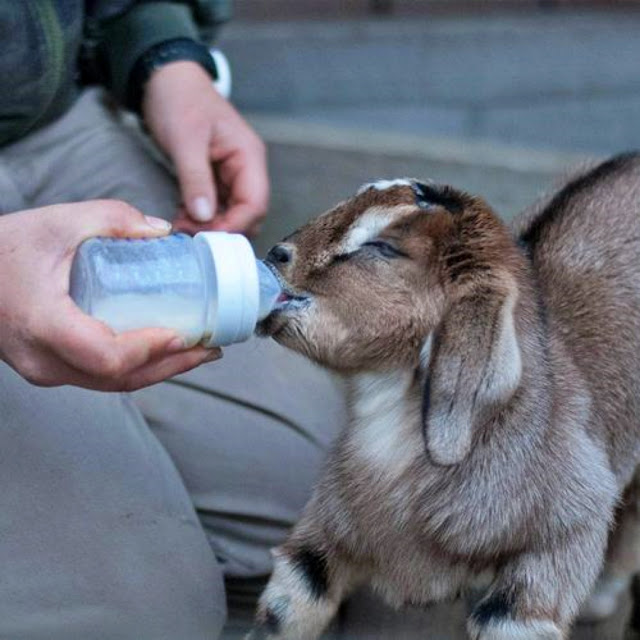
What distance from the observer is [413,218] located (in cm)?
173

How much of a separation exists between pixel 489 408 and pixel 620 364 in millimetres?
415

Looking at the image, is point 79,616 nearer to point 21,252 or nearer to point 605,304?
point 21,252

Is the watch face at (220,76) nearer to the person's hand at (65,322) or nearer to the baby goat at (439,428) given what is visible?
the baby goat at (439,428)

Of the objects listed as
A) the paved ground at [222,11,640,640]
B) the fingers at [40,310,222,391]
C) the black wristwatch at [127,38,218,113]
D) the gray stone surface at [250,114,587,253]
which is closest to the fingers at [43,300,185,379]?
the fingers at [40,310,222,391]

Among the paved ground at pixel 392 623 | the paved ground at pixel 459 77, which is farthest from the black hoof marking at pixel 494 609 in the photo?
the paved ground at pixel 459 77

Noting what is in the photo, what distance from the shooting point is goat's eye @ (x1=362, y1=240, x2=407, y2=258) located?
1.73 meters

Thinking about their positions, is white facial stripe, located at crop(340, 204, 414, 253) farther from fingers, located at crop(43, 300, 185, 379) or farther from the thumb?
the thumb

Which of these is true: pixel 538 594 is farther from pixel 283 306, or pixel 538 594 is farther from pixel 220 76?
pixel 220 76

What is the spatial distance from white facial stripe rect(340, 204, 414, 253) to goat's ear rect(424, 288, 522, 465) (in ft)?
0.46

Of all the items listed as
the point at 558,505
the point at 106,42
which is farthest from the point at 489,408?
the point at 106,42

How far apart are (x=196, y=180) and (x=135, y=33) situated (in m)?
0.32

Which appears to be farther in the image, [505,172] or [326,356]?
[505,172]

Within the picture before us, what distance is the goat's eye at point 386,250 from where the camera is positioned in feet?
5.69

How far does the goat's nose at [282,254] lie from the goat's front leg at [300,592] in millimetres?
385
